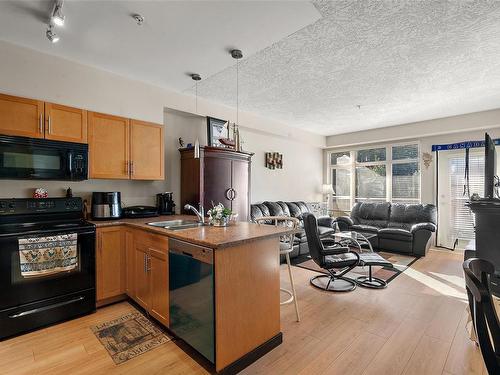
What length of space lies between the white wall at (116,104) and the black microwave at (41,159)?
33 centimetres

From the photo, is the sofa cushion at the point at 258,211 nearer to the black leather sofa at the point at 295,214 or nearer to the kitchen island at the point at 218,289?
the black leather sofa at the point at 295,214

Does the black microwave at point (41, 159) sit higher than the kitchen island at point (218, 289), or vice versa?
the black microwave at point (41, 159)

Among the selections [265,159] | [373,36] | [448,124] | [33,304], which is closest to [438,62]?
[373,36]

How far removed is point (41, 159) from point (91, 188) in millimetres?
682

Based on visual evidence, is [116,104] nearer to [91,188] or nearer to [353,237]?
[91,188]

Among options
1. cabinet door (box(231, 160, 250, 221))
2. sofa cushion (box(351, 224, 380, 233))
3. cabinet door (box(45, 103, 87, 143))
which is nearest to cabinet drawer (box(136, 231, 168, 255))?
cabinet door (box(45, 103, 87, 143))

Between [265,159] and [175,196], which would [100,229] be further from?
[265,159]

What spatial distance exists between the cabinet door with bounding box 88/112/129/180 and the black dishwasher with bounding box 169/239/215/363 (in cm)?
A: 154

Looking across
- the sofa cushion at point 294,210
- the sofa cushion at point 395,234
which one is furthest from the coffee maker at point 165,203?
the sofa cushion at point 395,234

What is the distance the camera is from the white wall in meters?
2.65

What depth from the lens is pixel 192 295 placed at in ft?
6.27

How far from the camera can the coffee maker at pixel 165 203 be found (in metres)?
3.64

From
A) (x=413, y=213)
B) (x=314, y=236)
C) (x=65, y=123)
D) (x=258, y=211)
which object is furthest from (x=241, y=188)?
(x=413, y=213)

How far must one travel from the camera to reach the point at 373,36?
253 centimetres
